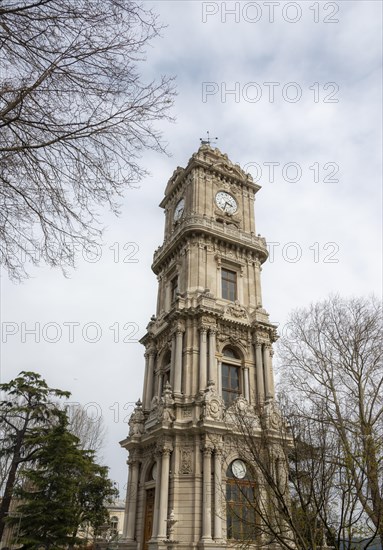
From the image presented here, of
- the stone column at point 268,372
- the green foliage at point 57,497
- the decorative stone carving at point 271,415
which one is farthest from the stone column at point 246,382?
the green foliage at point 57,497

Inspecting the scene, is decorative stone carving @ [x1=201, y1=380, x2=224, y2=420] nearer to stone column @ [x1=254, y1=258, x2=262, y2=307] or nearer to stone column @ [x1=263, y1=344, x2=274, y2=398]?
stone column @ [x1=263, y1=344, x2=274, y2=398]

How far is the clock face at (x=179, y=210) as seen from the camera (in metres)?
34.1

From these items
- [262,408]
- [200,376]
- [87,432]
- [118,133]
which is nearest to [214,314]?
[200,376]

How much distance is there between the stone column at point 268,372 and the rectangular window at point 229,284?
403cm

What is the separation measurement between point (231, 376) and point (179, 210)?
13961 millimetres

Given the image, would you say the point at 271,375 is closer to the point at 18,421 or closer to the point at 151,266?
the point at 151,266

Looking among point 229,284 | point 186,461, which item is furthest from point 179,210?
point 186,461

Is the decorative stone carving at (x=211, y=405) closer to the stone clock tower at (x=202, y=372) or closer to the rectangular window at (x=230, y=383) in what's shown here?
the stone clock tower at (x=202, y=372)

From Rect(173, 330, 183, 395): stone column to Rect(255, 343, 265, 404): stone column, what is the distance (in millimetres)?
4863

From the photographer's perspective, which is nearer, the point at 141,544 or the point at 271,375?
the point at 141,544

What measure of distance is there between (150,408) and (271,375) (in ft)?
25.5

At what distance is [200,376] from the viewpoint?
82.0 ft

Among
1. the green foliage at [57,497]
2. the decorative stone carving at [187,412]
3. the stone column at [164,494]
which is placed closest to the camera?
the stone column at [164,494]

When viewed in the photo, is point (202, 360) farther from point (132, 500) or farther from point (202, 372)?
point (132, 500)
